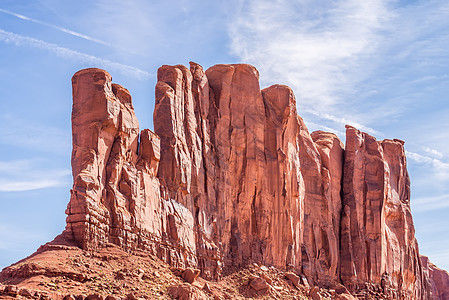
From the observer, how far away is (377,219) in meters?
86.8

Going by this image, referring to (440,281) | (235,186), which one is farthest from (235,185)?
(440,281)

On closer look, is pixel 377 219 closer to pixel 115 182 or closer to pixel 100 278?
pixel 115 182

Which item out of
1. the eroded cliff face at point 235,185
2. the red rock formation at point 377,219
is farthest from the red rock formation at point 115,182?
the red rock formation at point 377,219

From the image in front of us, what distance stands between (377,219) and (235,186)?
72.6 ft

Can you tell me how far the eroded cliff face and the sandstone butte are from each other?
99 mm

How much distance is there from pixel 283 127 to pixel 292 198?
19.4 feet

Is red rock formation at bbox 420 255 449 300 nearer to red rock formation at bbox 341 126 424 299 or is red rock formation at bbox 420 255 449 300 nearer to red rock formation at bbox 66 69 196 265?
red rock formation at bbox 341 126 424 299

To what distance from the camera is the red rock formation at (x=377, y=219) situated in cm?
8449

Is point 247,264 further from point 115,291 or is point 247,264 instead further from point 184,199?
point 115,291

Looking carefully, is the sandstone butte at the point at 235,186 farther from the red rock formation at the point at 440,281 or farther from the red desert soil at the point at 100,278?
the red rock formation at the point at 440,281

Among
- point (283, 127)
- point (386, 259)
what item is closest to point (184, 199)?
point (283, 127)

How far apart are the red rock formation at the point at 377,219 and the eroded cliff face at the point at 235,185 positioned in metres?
0.12

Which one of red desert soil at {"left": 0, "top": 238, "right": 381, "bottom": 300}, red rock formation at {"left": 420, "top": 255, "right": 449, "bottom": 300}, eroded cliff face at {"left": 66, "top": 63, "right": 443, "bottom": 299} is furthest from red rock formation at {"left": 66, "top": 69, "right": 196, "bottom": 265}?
red rock formation at {"left": 420, "top": 255, "right": 449, "bottom": 300}

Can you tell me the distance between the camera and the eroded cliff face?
183 feet
